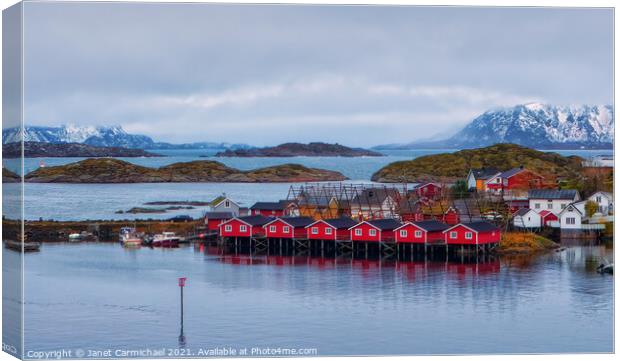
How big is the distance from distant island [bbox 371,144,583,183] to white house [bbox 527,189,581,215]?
375mm

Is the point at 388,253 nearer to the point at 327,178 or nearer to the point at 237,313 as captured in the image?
the point at 327,178

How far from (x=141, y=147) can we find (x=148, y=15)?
4.47m

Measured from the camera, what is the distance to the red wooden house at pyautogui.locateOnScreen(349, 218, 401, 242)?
72.8 feet

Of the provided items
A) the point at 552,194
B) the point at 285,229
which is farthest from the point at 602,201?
the point at 285,229

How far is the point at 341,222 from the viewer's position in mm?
23000

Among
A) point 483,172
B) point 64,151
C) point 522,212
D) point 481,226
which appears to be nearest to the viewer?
point 64,151

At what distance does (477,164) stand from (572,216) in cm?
193

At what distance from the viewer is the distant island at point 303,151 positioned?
18172mm

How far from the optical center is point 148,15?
1341cm

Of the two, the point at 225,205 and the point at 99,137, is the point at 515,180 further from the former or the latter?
the point at 99,137

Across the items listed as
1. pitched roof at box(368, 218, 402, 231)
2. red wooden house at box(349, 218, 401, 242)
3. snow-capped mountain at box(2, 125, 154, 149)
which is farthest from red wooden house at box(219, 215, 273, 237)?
snow-capped mountain at box(2, 125, 154, 149)

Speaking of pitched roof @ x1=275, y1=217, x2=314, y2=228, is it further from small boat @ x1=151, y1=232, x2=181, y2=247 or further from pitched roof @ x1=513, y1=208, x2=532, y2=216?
pitched roof @ x1=513, y1=208, x2=532, y2=216

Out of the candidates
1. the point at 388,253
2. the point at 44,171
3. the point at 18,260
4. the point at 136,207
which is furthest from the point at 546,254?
the point at 18,260

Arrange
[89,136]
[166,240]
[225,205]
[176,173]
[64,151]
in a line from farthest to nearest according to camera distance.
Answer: [225,205] < [166,240] < [176,173] < [89,136] < [64,151]
